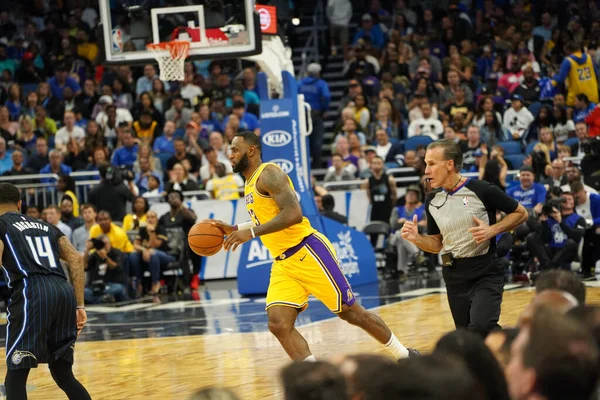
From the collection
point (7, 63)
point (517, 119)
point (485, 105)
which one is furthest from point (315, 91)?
point (7, 63)

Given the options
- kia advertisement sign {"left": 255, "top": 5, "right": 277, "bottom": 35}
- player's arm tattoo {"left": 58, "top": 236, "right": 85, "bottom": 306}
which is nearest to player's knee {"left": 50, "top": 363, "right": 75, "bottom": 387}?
player's arm tattoo {"left": 58, "top": 236, "right": 85, "bottom": 306}

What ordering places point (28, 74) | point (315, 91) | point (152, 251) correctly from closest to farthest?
point (152, 251) → point (315, 91) → point (28, 74)

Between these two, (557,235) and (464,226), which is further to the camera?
(557,235)

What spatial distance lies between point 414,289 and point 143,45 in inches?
209

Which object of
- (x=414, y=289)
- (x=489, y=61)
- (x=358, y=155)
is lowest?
(x=414, y=289)

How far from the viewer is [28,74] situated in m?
25.2

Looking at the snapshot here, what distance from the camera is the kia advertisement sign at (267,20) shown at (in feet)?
51.5

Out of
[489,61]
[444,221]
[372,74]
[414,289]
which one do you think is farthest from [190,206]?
[444,221]

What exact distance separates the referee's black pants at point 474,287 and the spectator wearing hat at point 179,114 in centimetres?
1404

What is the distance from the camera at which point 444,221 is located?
774cm

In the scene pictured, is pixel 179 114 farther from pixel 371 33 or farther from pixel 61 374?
pixel 61 374

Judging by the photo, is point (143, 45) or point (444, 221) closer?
point (444, 221)

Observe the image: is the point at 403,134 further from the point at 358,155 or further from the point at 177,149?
the point at 177,149

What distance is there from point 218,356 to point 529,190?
24.3 ft
